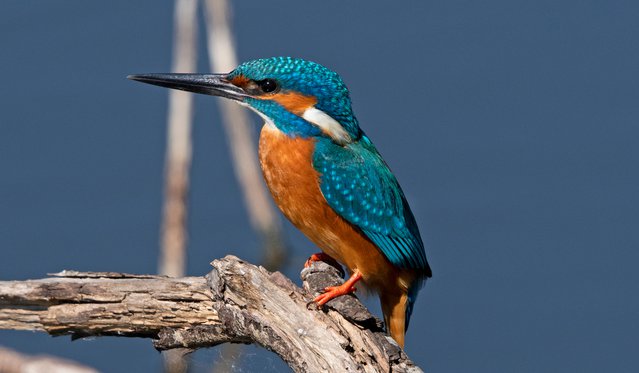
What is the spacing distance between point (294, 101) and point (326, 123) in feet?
0.49

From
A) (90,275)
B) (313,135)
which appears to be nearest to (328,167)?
(313,135)

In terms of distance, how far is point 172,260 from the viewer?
4.43 meters

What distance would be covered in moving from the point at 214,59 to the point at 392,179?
1144mm

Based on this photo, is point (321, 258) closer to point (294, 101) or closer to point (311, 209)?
point (311, 209)

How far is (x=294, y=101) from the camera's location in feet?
12.5

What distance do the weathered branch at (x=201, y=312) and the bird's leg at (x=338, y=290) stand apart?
0.15 feet

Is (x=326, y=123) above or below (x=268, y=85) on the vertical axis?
below

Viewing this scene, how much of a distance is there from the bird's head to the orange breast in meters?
0.07

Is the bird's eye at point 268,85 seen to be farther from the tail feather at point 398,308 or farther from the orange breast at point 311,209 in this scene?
the tail feather at point 398,308

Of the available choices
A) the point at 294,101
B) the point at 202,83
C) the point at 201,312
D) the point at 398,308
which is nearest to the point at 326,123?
the point at 294,101

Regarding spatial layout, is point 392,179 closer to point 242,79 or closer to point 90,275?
point 242,79

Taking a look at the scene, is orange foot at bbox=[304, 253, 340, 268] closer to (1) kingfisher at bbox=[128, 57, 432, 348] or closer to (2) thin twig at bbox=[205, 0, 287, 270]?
(1) kingfisher at bbox=[128, 57, 432, 348]

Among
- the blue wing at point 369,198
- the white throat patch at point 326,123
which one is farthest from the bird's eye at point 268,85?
the blue wing at point 369,198

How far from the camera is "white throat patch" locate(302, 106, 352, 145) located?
150 inches
